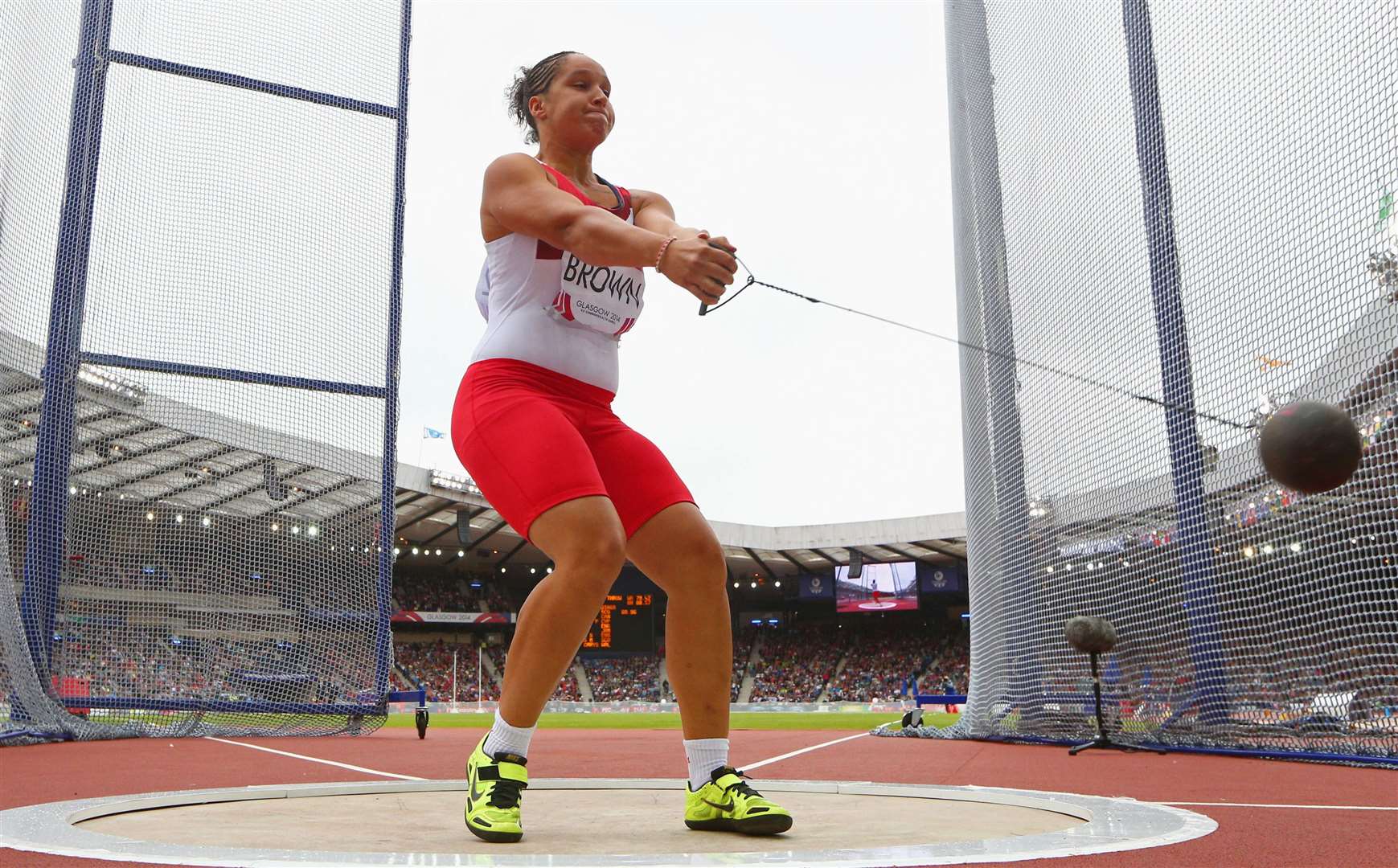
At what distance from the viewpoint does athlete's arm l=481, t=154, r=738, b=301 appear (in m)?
2.02

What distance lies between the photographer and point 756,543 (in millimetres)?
34281

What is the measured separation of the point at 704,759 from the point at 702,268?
110 centimetres

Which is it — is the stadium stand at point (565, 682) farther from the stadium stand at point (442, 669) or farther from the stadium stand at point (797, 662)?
the stadium stand at point (797, 662)

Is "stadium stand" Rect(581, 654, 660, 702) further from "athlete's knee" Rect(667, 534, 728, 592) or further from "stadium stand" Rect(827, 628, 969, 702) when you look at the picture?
"athlete's knee" Rect(667, 534, 728, 592)

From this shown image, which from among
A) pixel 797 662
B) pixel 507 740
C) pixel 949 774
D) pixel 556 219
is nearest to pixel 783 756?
pixel 949 774

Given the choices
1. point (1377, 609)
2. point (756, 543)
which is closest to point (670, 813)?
point (1377, 609)

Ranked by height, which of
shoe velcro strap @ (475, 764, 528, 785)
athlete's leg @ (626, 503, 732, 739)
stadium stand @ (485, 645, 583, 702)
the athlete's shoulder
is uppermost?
the athlete's shoulder

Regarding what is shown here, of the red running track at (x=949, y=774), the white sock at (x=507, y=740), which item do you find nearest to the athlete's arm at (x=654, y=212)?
the white sock at (x=507, y=740)

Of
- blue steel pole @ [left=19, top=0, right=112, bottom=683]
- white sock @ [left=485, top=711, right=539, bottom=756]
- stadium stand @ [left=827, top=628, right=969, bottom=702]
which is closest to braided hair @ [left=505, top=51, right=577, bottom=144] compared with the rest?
white sock @ [left=485, top=711, right=539, bottom=756]

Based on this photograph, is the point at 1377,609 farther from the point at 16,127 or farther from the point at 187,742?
the point at 16,127

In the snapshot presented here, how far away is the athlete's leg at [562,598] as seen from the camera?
2203 mm

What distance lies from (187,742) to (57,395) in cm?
285

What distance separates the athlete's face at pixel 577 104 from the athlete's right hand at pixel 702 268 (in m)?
0.71

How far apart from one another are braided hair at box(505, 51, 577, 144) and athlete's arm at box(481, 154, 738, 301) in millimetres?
317
